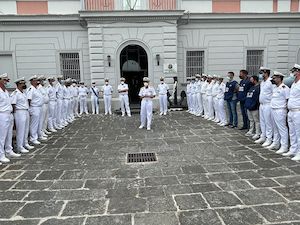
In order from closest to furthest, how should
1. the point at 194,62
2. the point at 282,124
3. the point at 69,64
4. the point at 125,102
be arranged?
1. the point at 282,124
2. the point at 125,102
3. the point at 69,64
4. the point at 194,62

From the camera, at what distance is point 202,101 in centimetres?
1333

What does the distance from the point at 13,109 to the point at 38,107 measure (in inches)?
47.3

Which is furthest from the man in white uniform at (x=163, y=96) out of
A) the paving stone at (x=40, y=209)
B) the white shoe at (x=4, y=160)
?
the paving stone at (x=40, y=209)

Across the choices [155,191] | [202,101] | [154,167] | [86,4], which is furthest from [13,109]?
[86,4]

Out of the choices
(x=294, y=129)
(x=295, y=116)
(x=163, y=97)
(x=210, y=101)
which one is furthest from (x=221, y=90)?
(x=295, y=116)

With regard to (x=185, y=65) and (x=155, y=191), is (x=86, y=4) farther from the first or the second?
(x=155, y=191)

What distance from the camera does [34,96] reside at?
27.3 feet

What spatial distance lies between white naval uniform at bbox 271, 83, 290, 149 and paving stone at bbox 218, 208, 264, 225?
349 cm

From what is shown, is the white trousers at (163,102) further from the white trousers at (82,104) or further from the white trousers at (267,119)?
the white trousers at (267,119)

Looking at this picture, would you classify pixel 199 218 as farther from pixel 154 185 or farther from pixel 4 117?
pixel 4 117

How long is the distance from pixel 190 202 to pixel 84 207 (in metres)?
1.62

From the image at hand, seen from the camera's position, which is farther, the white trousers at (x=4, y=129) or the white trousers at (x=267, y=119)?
the white trousers at (x=267, y=119)

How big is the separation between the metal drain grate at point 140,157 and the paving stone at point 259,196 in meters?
2.45

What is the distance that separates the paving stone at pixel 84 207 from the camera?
3.93 metres
